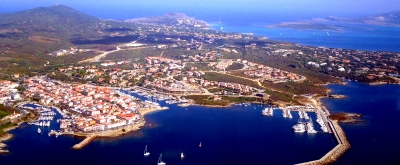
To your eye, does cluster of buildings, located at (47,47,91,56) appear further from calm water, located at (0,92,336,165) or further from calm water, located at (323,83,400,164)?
calm water, located at (323,83,400,164)

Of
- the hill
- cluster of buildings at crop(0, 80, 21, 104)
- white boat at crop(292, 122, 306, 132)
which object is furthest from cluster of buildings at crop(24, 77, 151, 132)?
the hill

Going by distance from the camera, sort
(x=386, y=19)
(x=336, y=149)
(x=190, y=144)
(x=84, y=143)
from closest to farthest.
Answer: (x=336, y=149) → (x=84, y=143) → (x=190, y=144) → (x=386, y=19)

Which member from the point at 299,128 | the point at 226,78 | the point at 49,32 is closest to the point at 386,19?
the point at 49,32

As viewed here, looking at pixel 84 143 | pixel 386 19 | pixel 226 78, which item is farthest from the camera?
pixel 386 19

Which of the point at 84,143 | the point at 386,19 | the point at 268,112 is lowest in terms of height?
the point at 84,143

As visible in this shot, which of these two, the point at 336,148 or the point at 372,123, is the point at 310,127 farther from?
the point at 372,123

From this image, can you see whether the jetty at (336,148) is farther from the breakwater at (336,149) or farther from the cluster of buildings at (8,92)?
the cluster of buildings at (8,92)

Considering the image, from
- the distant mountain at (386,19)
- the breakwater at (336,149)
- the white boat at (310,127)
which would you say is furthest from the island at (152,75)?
the distant mountain at (386,19)

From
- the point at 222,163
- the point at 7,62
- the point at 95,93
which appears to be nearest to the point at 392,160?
the point at 222,163
